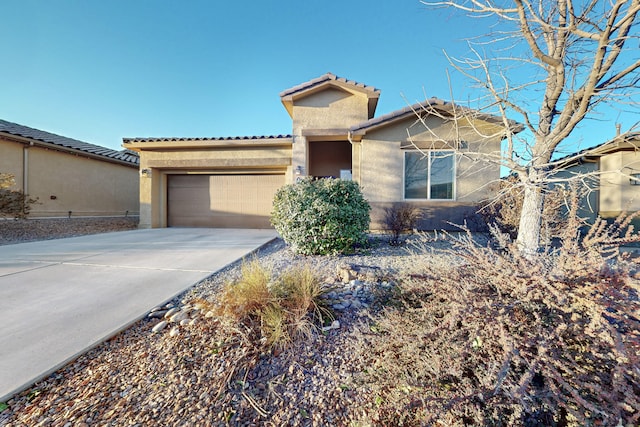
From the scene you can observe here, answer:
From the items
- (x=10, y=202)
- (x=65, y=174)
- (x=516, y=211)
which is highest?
(x=65, y=174)

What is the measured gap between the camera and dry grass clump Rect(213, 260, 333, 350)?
98.0 inches

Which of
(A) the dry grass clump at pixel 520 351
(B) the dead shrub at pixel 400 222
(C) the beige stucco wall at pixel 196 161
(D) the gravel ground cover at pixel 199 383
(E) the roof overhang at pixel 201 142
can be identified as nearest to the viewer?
(A) the dry grass clump at pixel 520 351

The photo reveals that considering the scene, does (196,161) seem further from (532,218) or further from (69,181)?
(532,218)

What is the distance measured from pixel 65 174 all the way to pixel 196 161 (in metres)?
6.77

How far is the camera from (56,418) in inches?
67.1

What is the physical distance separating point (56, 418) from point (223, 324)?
4.03 ft

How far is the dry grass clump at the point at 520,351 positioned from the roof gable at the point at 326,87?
809 centimetres

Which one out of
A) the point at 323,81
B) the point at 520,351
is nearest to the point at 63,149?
the point at 323,81

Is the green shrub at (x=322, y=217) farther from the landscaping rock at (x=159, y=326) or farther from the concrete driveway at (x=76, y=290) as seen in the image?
the landscaping rock at (x=159, y=326)

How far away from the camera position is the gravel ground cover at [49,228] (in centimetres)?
790

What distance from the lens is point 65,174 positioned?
11359 mm

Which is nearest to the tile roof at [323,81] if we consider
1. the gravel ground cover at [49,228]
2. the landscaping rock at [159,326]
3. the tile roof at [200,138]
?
the tile roof at [200,138]

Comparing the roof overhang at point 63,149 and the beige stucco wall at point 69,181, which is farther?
the beige stucco wall at point 69,181

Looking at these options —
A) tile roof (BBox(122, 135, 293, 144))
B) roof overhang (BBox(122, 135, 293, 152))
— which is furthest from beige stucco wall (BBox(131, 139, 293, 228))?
tile roof (BBox(122, 135, 293, 144))
